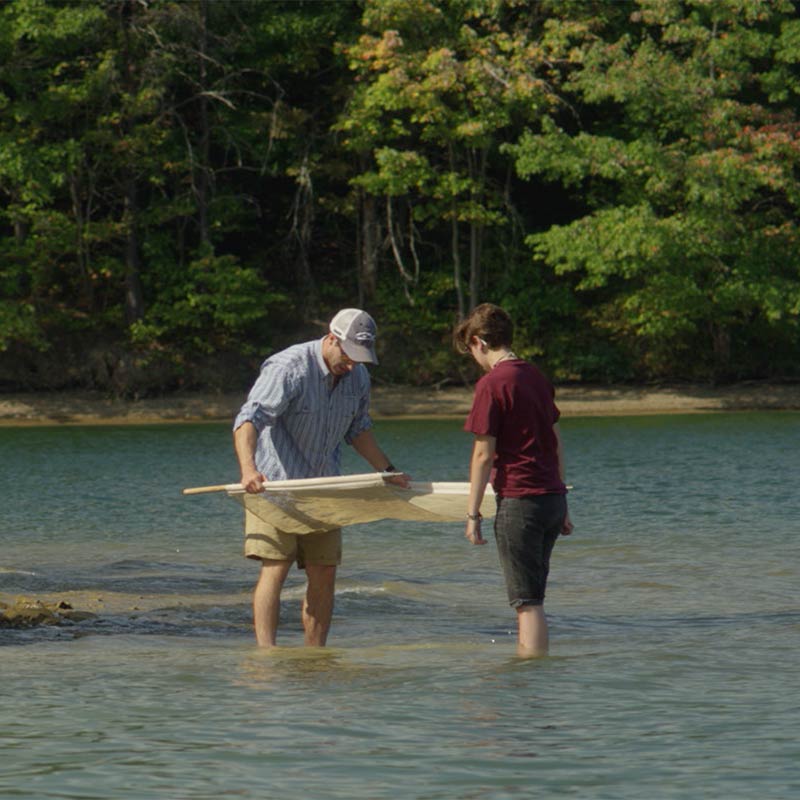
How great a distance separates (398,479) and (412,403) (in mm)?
27905

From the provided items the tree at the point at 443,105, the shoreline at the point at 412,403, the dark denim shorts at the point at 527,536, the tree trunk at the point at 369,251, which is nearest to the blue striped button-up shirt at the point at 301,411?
the dark denim shorts at the point at 527,536

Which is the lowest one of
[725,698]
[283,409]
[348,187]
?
[725,698]

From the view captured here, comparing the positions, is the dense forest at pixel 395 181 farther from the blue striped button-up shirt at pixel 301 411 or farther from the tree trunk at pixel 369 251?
the blue striped button-up shirt at pixel 301 411

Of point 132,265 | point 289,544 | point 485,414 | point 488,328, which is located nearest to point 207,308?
point 132,265

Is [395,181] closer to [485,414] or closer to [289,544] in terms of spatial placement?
[289,544]

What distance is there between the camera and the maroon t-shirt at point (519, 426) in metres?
7.22

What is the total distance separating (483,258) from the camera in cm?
3916

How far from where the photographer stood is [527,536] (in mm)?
7344

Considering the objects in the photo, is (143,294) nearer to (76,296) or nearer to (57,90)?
(76,296)

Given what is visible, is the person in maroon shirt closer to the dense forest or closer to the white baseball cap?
the white baseball cap

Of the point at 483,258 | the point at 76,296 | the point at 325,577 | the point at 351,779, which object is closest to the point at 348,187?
the point at 483,258

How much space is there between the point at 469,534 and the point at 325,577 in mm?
1042

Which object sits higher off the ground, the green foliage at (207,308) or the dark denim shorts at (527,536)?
the green foliage at (207,308)

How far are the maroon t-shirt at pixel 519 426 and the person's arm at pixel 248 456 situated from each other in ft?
3.32
